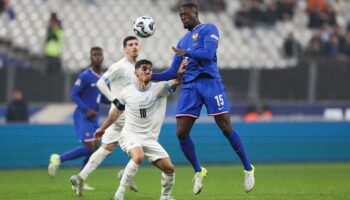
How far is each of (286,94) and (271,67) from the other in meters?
0.78

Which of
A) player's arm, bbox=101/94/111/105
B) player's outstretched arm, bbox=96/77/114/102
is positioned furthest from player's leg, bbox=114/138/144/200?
player's arm, bbox=101/94/111/105

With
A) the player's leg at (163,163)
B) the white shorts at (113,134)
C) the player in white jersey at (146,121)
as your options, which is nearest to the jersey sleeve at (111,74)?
the white shorts at (113,134)

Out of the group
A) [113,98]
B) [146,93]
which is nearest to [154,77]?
[146,93]

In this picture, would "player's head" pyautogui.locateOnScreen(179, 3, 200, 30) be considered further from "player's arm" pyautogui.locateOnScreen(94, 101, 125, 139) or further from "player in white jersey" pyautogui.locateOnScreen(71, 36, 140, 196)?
"player in white jersey" pyautogui.locateOnScreen(71, 36, 140, 196)

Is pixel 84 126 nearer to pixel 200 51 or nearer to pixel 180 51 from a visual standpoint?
pixel 200 51

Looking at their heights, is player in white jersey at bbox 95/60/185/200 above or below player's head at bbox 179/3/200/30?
below

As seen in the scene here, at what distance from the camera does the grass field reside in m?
11.4

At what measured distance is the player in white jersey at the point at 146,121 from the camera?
33.3 feet

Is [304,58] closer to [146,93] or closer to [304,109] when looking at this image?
[304,109]

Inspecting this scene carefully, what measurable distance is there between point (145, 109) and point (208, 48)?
1127 millimetres

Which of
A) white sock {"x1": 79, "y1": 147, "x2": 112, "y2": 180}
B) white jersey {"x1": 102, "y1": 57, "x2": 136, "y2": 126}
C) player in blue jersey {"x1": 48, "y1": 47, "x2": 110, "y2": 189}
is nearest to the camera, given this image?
white sock {"x1": 79, "y1": 147, "x2": 112, "y2": 180}

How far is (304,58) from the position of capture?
19734 mm

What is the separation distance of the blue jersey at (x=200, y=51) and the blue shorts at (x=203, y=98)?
0.09m

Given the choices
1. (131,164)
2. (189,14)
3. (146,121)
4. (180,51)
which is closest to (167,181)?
(131,164)
